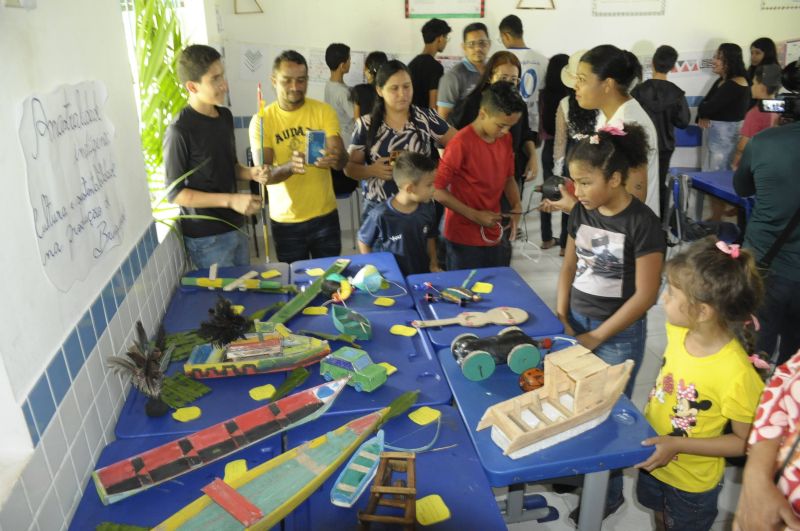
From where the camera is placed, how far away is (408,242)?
2.61m

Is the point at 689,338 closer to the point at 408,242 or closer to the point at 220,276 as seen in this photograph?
the point at 408,242

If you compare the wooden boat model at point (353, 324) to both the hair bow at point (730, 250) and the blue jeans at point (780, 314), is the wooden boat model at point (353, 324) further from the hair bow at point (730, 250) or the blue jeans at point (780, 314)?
the blue jeans at point (780, 314)

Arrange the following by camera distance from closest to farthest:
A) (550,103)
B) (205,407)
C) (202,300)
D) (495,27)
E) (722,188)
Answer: (205,407)
(202,300)
(722,188)
(550,103)
(495,27)

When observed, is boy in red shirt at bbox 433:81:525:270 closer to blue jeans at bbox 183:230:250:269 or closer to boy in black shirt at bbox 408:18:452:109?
blue jeans at bbox 183:230:250:269

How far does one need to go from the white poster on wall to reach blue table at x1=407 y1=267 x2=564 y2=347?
3.42 feet

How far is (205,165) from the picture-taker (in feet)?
7.91

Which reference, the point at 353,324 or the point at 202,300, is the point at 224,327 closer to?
the point at 353,324

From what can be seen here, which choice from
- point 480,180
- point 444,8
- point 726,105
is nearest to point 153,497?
point 480,180

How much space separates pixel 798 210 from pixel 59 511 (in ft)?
7.95

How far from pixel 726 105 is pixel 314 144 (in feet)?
13.8

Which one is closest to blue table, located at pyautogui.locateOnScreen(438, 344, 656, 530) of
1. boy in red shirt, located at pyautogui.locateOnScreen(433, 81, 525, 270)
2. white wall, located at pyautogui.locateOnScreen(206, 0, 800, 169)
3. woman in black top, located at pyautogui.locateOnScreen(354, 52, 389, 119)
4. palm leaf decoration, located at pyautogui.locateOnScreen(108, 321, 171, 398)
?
palm leaf decoration, located at pyautogui.locateOnScreen(108, 321, 171, 398)

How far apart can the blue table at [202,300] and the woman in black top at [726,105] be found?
4.44 m

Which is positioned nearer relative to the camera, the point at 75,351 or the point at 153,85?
the point at 75,351

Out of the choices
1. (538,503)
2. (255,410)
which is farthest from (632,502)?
(255,410)
